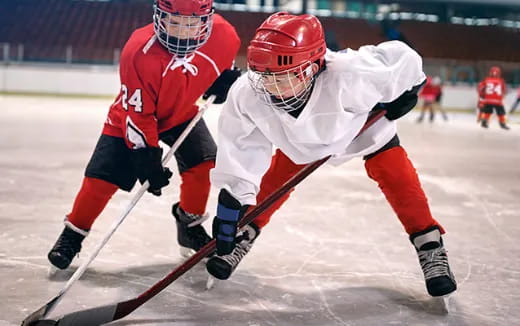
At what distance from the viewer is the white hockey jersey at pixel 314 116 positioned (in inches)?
65.6

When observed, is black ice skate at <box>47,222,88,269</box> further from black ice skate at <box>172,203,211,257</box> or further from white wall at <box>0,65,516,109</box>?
white wall at <box>0,65,516,109</box>

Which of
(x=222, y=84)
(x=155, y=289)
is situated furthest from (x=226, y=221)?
(x=222, y=84)

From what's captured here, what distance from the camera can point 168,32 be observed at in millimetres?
1943

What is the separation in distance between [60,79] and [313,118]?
10.7m

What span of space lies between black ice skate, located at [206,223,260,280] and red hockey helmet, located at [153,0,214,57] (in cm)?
59

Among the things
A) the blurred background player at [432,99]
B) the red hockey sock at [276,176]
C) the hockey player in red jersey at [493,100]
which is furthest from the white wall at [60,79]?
the red hockey sock at [276,176]

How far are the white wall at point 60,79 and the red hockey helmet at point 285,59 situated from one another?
1020 centimetres

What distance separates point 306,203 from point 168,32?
1519mm

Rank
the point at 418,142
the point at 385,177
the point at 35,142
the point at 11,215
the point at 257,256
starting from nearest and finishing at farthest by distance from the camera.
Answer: the point at 385,177, the point at 257,256, the point at 11,215, the point at 35,142, the point at 418,142

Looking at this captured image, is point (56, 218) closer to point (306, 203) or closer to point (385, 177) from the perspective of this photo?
point (306, 203)

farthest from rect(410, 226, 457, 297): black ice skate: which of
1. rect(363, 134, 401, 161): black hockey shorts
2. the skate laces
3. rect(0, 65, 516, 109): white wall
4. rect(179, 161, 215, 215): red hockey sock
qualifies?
rect(0, 65, 516, 109): white wall

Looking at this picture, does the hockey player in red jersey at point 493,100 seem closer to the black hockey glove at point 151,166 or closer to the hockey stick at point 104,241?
the hockey stick at point 104,241

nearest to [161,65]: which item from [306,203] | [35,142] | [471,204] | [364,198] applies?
[306,203]

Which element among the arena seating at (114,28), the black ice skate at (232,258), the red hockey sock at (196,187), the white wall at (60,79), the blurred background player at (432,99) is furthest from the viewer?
the arena seating at (114,28)
